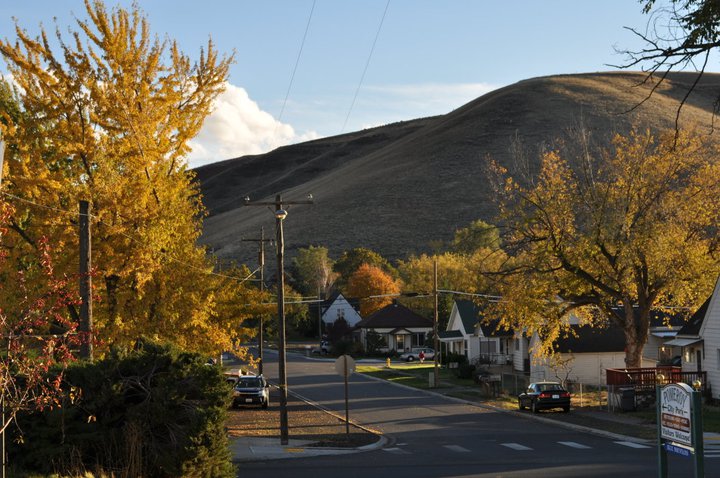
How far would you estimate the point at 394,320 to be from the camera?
9631 centimetres

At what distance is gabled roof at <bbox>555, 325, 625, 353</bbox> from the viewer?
174ft

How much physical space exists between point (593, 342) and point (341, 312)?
61.7 meters

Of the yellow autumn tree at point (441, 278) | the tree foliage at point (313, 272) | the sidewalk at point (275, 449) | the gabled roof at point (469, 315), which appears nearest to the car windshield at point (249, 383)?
the sidewalk at point (275, 449)

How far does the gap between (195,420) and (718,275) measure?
29577 mm

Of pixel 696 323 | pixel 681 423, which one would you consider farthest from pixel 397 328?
pixel 681 423

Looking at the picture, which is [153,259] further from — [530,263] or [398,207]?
[398,207]

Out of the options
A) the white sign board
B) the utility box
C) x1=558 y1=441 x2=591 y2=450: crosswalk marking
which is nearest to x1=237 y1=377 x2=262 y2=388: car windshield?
the utility box

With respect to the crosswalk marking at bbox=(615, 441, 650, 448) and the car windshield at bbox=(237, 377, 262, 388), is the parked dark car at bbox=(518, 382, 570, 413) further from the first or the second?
the car windshield at bbox=(237, 377, 262, 388)

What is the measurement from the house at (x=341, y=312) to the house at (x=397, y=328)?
13.4m

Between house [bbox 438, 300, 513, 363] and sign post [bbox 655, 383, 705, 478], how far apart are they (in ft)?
164

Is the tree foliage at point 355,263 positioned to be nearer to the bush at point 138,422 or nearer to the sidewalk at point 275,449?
the sidewalk at point 275,449

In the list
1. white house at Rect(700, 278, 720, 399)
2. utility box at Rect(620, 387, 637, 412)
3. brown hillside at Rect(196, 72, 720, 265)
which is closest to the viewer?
utility box at Rect(620, 387, 637, 412)

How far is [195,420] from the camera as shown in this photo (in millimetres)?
17844

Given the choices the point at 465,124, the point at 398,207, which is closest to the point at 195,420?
the point at 398,207
